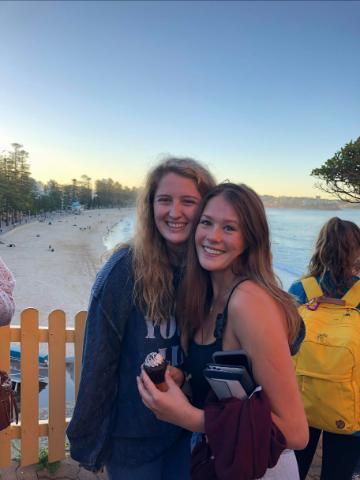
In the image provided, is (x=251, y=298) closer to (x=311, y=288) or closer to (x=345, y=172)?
(x=311, y=288)

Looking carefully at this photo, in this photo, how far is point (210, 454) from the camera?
3.93 feet

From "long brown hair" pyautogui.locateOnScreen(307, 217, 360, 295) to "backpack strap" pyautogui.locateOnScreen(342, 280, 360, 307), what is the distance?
4 centimetres

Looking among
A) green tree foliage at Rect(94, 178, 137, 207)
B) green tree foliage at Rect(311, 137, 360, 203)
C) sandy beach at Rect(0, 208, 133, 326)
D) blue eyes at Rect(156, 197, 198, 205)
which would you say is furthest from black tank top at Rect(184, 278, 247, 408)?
green tree foliage at Rect(94, 178, 137, 207)

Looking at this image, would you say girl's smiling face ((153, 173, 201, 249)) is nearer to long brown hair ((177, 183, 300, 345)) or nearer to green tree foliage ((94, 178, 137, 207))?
long brown hair ((177, 183, 300, 345))

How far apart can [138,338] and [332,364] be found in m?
1.04

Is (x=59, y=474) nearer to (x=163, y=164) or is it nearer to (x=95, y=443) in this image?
(x=95, y=443)

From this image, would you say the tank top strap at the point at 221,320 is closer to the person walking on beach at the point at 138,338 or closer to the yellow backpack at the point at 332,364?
the person walking on beach at the point at 138,338

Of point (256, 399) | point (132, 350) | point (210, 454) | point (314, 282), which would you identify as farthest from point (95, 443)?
point (314, 282)

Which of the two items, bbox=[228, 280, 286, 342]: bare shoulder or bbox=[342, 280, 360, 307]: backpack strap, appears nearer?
bbox=[228, 280, 286, 342]: bare shoulder

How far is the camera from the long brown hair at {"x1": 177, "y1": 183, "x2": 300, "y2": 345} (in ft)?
4.13

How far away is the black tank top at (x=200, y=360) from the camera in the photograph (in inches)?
49.6

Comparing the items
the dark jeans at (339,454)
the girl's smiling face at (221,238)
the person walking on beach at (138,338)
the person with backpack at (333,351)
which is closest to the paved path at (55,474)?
the dark jeans at (339,454)

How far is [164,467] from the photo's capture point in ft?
5.32

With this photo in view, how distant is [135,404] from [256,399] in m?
0.59
